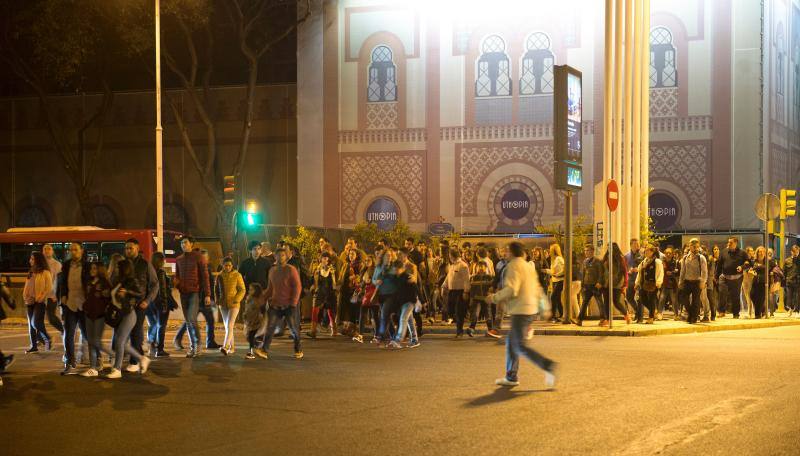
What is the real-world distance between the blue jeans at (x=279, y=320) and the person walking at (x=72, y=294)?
9.35 feet

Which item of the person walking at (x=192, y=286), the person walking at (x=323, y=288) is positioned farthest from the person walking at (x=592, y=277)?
the person walking at (x=192, y=286)

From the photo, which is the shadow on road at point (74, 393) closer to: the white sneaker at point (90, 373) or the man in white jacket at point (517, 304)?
the white sneaker at point (90, 373)

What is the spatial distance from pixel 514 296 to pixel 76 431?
5.03 meters

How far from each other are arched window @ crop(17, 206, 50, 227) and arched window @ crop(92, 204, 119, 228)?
7.48 feet

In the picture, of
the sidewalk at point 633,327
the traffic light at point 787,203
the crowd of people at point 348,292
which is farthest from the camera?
the traffic light at point 787,203

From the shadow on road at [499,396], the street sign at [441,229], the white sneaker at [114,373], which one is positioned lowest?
the white sneaker at [114,373]

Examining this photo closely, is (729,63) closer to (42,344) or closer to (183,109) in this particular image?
(183,109)

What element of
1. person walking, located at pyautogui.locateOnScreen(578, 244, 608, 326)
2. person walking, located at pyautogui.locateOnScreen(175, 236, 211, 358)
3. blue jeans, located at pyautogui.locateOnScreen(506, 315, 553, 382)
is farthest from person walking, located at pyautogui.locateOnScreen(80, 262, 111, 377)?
person walking, located at pyautogui.locateOnScreen(578, 244, 608, 326)

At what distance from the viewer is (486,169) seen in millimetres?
36875

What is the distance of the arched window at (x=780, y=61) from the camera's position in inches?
1406

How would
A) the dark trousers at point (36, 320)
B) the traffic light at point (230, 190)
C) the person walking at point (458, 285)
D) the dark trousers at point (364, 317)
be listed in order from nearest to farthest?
the dark trousers at point (36, 320), the dark trousers at point (364, 317), the person walking at point (458, 285), the traffic light at point (230, 190)

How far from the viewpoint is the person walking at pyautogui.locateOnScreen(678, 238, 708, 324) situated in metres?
21.3

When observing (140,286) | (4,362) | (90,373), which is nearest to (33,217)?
(4,362)

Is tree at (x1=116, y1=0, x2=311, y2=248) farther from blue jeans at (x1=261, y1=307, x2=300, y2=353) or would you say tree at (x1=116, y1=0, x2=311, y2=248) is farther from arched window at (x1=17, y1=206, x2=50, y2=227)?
blue jeans at (x1=261, y1=307, x2=300, y2=353)
